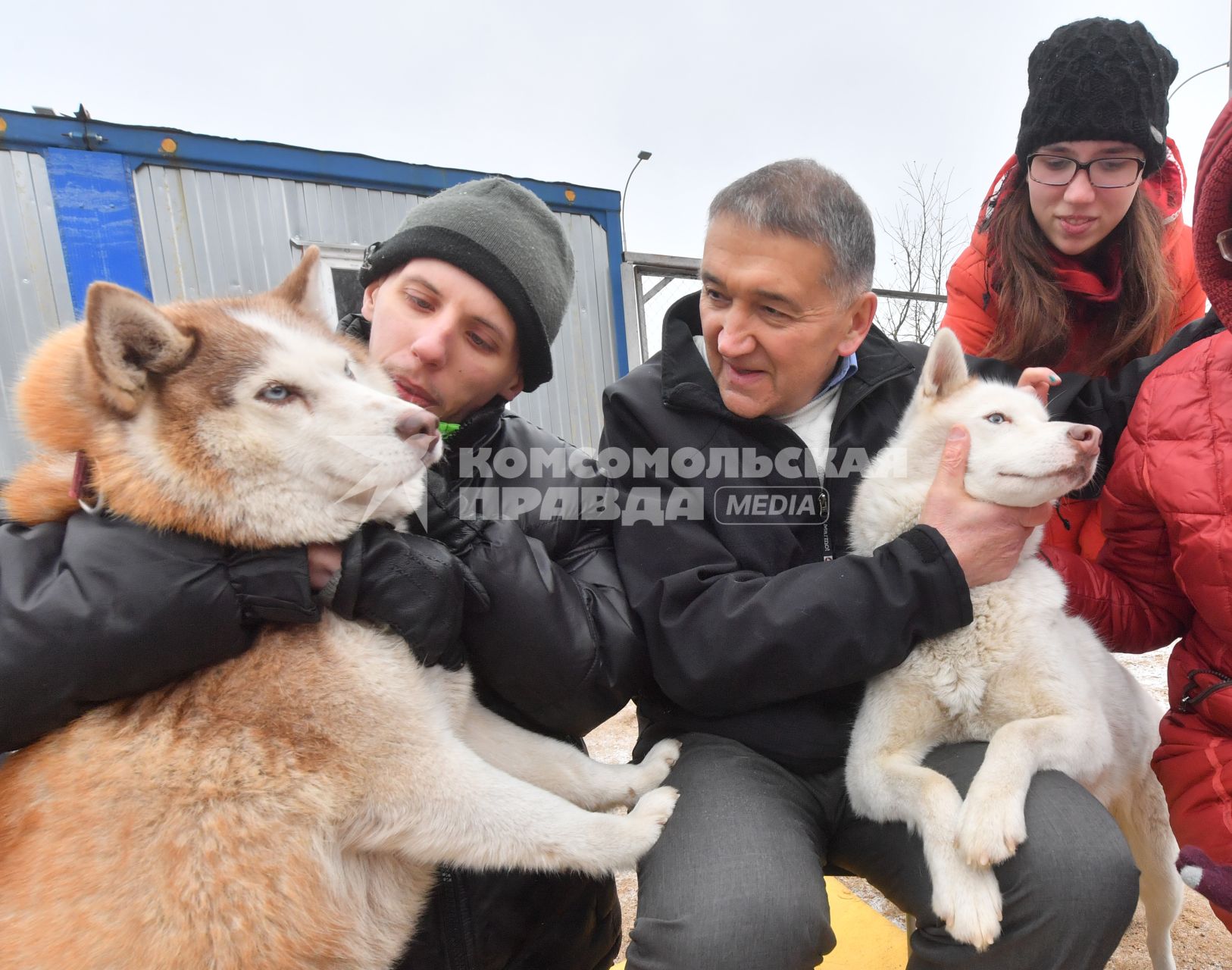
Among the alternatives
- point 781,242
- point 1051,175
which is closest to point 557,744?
point 781,242

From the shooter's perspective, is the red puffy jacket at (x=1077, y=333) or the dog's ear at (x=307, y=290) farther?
the red puffy jacket at (x=1077, y=333)

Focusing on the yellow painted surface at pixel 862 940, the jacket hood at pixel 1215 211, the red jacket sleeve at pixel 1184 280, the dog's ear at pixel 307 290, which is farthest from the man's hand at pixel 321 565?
the red jacket sleeve at pixel 1184 280

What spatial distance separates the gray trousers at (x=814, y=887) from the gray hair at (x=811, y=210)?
1432 mm

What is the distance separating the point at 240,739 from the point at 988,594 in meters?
1.91

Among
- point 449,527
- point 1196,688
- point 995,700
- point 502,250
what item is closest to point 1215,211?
point 1196,688

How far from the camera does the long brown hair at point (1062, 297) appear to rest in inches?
105

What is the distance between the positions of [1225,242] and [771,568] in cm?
150

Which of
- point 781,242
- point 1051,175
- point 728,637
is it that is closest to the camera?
point 728,637

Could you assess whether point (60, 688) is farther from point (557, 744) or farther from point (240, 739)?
point (557, 744)

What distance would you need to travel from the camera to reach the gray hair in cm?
203

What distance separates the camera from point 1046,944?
5.20 feet

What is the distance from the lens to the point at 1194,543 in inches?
75.2

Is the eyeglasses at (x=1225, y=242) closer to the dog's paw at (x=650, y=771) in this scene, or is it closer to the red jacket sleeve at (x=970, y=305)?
the red jacket sleeve at (x=970, y=305)

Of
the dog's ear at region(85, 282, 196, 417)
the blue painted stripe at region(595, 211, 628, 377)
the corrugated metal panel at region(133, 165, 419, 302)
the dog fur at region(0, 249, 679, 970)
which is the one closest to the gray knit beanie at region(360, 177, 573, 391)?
the dog fur at region(0, 249, 679, 970)
